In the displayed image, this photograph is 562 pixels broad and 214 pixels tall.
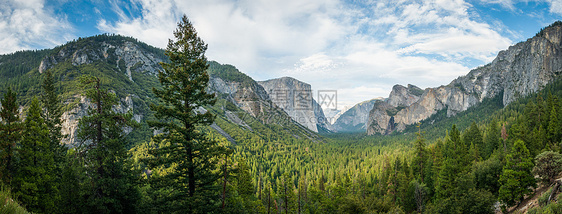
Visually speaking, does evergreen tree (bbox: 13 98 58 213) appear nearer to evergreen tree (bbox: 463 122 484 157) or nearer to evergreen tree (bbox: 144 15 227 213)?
evergreen tree (bbox: 144 15 227 213)

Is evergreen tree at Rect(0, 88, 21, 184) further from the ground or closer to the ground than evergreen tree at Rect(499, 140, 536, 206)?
further from the ground

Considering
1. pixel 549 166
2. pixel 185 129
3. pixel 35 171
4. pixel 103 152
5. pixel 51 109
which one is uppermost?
pixel 51 109

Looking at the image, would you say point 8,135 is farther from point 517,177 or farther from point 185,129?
point 517,177

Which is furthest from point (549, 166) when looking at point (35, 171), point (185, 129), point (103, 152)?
point (35, 171)

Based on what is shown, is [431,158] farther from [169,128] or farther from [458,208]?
[169,128]

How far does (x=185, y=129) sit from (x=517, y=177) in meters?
34.4

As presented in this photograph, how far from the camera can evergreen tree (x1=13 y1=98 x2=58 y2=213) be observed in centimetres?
1441

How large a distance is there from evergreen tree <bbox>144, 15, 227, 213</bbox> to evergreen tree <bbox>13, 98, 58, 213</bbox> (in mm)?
8366

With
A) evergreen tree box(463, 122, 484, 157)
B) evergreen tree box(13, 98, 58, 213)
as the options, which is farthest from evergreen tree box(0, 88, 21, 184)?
evergreen tree box(463, 122, 484, 157)

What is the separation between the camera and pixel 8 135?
47.2 ft

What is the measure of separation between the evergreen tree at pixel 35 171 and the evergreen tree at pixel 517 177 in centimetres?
4169

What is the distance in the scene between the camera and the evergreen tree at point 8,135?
14.0 m

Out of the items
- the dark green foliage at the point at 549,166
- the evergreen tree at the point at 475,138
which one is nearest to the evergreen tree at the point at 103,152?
the dark green foliage at the point at 549,166

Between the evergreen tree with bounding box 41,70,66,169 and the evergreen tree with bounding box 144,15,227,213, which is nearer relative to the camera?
the evergreen tree with bounding box 144,15,227,213
